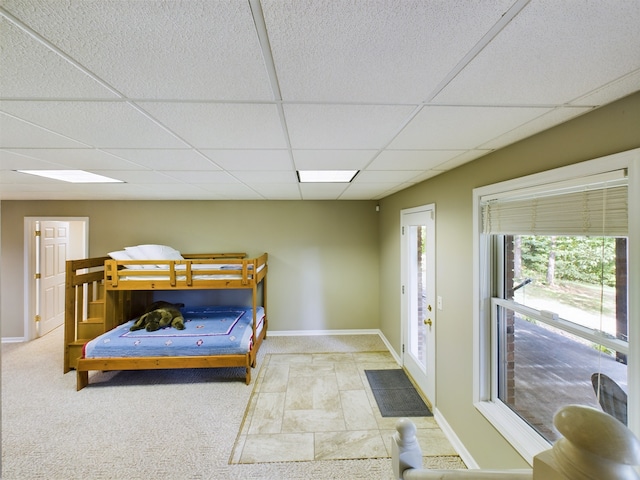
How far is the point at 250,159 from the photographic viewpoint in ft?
6.48

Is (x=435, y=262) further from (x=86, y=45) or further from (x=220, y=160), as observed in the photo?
(x=86, y=45)

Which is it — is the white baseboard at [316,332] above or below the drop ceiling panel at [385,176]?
below

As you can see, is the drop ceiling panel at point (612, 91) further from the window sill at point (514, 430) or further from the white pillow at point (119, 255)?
the white pillow at point (119, 255)

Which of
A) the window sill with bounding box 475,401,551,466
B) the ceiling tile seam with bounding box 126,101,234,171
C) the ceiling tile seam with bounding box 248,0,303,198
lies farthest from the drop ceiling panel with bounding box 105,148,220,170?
the window sill with bounding box 475,401,551,466

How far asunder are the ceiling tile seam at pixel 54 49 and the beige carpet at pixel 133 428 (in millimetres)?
2459

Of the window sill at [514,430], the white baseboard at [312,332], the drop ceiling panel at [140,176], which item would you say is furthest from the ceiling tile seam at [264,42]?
the white baseboard at [312,332]

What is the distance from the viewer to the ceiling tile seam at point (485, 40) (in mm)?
721

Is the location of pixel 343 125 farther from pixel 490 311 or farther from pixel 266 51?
pixel 490 311

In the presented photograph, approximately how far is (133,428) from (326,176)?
285 centimetres

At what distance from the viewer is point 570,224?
4.38 feet

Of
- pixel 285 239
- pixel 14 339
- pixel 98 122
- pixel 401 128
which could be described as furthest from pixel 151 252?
pixel 401 128

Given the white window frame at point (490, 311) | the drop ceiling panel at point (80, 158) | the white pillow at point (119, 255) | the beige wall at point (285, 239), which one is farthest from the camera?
the beige wall at point (285, 239)

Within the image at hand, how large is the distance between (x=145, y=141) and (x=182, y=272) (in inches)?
88.1

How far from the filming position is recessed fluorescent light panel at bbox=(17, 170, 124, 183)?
238 centimetres
